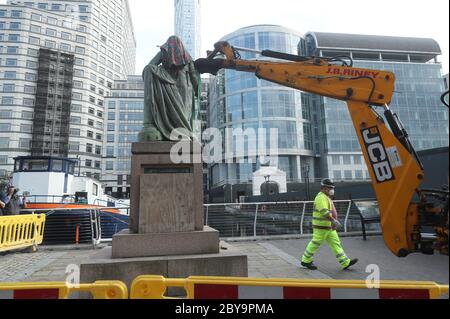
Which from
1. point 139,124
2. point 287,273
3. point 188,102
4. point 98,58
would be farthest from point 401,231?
point 98,58

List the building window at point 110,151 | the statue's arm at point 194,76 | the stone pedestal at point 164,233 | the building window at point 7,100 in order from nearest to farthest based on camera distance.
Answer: the stone pedestal at point 164,233
the statue's arm at point 194,76
the building window at point 7,100
the building window at point 110,151

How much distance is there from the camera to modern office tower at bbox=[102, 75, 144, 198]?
2564 inches

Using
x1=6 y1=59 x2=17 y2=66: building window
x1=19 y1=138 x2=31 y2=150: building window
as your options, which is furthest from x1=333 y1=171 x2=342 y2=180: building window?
x1=6 y1=59 x2=17 y2=66: building window

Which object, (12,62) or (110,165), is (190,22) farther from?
(110,165)

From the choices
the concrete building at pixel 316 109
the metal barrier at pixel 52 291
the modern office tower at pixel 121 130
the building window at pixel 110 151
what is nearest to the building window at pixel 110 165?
the modern office tower at pixel 121 130

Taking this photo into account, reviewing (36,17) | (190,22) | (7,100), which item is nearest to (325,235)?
(7,100)

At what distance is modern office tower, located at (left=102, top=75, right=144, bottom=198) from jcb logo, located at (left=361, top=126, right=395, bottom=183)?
64.4 metres

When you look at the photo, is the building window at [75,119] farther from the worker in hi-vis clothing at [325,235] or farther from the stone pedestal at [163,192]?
the worker in hi-vis clothing at [325,235]

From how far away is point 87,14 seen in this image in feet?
207

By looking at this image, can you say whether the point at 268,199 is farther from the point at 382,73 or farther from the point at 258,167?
the point at 382,73

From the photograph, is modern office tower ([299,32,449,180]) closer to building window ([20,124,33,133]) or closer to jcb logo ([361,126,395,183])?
jcb logo ([361,126,395,183])

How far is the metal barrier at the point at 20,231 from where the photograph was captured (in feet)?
24.1

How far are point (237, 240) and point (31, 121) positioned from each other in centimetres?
6476

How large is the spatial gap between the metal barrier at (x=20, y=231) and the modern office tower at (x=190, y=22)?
97.2 metres
